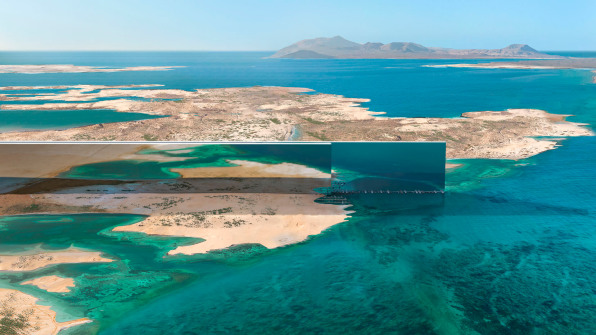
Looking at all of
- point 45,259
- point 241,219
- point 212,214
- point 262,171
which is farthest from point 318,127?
point 45,259

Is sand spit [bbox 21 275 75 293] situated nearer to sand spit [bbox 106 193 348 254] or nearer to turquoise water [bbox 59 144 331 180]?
sand spit [bbox 106 193 348 254]

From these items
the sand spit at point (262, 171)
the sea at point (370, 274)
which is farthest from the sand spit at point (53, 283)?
the sand spit at point (262, 171)

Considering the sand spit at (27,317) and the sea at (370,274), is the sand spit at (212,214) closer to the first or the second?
the sea at (370,274)

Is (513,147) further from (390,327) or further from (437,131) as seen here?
(390,327)

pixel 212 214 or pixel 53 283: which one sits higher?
pixel 212 214

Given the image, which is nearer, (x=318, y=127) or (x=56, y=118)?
(x=318, y=127)

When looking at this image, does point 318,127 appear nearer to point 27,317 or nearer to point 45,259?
point 45,259
